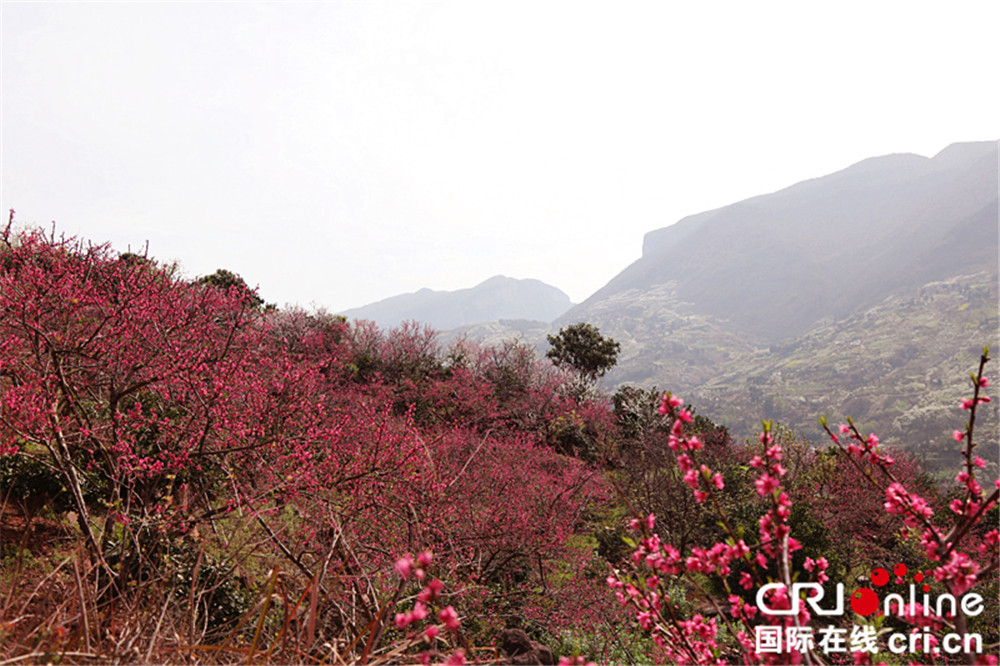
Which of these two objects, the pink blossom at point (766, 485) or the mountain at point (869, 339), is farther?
the mountain at point (869, 339)

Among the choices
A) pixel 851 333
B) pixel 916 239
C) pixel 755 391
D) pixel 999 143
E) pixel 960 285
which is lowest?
pixel 755 391

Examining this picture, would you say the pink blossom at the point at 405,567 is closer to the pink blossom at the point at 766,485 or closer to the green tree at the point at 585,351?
the pink blossom at the point at 766,485

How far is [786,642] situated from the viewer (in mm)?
1698

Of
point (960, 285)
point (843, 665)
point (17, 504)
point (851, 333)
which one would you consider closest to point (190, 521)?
point (17, 504)

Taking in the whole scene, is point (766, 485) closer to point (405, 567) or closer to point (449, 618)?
point (449, 618)

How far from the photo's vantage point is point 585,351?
2828 cm

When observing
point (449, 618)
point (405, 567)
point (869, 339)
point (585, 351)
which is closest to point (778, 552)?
point (449, 618)

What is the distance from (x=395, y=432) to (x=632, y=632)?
4.70m

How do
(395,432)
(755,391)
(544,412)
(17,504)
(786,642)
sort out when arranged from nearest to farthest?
(786,642)
(17,504)
(395,432)
(544,412)
(755,391)

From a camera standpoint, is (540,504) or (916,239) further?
(916,239)

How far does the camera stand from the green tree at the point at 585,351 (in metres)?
28.0

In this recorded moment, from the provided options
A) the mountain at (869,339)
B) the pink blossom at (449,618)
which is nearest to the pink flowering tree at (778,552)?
the pink blossom at (449,618)

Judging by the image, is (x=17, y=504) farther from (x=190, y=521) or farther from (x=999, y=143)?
(x=999, y=143)

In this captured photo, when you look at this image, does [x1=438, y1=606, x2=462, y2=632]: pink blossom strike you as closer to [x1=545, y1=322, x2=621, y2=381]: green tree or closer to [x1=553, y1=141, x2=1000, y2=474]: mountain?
[x1=545, y1=322, x2=621, y2=381]: green tree
